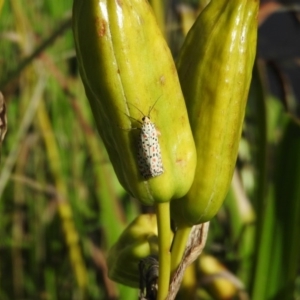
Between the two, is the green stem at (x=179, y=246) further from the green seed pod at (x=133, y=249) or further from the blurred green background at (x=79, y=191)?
the blurred green background at (x=79, y=191)

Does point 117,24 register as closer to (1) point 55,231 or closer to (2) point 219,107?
(2) point 219,107

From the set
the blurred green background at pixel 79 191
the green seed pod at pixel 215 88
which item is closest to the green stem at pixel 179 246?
the green seed pod at pixel 215 88

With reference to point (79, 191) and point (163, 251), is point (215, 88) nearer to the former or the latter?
point (163, 251)

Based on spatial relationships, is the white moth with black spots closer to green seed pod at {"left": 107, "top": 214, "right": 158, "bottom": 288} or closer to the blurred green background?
green seed pod at {"left": 107, "top": 214, "right": 158, "bottom": 288}

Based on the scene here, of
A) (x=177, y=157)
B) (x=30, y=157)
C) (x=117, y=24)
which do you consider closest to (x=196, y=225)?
(x=177, y=157)

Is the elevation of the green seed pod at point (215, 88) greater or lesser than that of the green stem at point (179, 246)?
greater

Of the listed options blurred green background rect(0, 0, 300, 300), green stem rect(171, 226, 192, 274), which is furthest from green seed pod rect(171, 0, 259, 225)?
blurred green background rect(0, 0, 300, 300)
